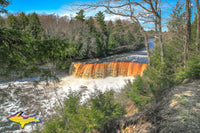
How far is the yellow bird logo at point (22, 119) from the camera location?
5.93 metres

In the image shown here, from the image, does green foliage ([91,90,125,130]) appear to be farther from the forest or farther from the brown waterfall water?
the brown waterfall water

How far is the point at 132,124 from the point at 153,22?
3150mm

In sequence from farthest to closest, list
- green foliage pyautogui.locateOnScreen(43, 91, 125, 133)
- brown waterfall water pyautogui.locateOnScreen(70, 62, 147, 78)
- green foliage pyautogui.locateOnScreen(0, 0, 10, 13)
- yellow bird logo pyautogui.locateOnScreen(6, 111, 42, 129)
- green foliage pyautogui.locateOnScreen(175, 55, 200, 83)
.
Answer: brown waterfall water pyautogui.locateOnScreen(70, 62, 147, 78) < yellow bird logo pyautogui.locateOnScreen(6, 111, 42, 129) < green foliage pyautogui.locateOnScreen(175, 55, 200, 83) < green foliage pyautogui.locateOnScreen(43, 91, 125, 133) < green foliage pyautogui.locateOnScreen(0, 0, 10, 13)

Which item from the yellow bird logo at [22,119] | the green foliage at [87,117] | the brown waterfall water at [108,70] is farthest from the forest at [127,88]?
the brown waterfall water at [108,70]

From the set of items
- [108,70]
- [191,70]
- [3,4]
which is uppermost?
[3,4]

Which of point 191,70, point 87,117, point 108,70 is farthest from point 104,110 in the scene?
point 108,70

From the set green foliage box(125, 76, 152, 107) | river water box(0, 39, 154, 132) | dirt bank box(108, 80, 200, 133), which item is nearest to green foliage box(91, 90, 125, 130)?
dirt bank box(108, 80, 200, 133)

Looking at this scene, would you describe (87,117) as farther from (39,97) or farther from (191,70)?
(39,97)

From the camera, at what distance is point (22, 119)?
6152 millimetres

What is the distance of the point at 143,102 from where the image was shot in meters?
4.64

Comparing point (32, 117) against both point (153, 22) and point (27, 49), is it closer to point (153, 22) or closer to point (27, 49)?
point (27, 49)

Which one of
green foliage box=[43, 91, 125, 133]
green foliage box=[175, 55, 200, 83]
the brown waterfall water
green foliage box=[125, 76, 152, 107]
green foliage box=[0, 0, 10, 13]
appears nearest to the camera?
green foliage box=[0, 0, 10, 13]

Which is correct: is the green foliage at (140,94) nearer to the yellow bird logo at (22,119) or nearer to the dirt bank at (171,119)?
the dirt bank at (171,119)

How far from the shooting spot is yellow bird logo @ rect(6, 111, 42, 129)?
19.4 ft
